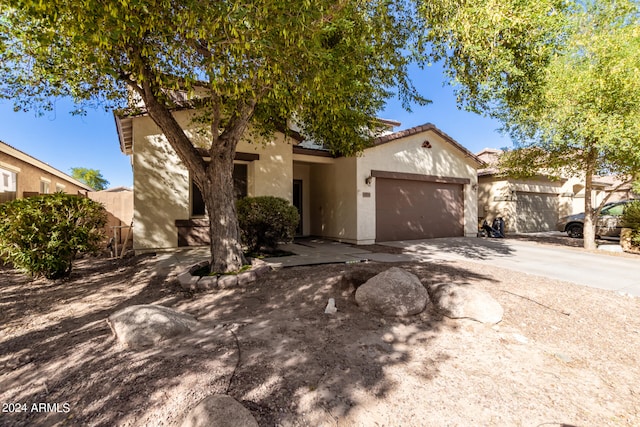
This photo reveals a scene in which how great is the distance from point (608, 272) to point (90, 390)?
953 centimetres

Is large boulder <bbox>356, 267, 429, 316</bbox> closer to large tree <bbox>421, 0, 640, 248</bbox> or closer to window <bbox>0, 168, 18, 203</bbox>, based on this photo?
→ large tree <bbox>421, 0, 640, 248</bbox>

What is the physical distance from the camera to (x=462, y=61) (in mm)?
6043

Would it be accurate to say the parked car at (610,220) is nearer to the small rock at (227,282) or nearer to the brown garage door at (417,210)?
the brown garage door at (417,210)

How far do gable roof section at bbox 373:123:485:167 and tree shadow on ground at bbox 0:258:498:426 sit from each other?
7.01 metres

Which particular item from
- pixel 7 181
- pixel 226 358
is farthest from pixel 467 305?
pixel 7 181

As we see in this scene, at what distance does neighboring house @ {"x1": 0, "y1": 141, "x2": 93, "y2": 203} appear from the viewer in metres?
10.0

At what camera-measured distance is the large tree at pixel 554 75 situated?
16.8 ft

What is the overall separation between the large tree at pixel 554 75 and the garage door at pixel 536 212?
4846 mm

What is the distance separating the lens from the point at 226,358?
2744 millimetres

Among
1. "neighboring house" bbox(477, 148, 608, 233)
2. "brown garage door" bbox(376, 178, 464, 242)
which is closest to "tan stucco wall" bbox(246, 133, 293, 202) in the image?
"brown garage door" bbox(376, 178, 464, 242)

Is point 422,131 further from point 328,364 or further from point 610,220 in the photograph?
point 328,364

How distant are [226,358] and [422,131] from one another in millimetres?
11000

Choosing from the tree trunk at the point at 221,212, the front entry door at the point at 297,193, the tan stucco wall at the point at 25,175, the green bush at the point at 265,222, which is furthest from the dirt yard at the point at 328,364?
the tan stucco wall at the point at 25,175

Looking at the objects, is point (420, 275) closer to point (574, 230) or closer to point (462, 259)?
point (462, 259)
